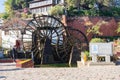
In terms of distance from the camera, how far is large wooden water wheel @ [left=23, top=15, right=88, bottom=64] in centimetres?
3109

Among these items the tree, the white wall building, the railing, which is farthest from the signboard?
the tree

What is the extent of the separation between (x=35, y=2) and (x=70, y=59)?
33117 millimetres

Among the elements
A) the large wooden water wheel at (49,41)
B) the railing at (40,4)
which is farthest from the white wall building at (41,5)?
the large wooden water wheel at (49,41)

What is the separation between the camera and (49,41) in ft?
103

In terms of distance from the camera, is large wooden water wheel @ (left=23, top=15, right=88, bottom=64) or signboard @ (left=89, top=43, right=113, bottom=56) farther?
large wooden water wheel @ (left=23, top=15, right=88, bottom=64)

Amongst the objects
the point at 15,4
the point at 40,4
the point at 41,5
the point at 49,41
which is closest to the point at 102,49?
the point at 49,41

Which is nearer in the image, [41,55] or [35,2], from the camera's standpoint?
[41,55]

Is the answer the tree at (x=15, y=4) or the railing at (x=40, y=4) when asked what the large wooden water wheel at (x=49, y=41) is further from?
the tree at (x=15, y=4)

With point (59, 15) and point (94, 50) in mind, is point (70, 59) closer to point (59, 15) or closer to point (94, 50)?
point (94, 50)

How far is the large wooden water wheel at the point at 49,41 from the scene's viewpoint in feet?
102

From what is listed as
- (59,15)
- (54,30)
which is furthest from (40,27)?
(59,15)

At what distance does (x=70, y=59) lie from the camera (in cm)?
3183

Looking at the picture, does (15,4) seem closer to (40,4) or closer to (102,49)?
(40,4)

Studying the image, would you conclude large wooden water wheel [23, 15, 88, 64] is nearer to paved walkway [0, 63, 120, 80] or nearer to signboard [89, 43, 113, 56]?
signboard [89, 43, 113, 56]
